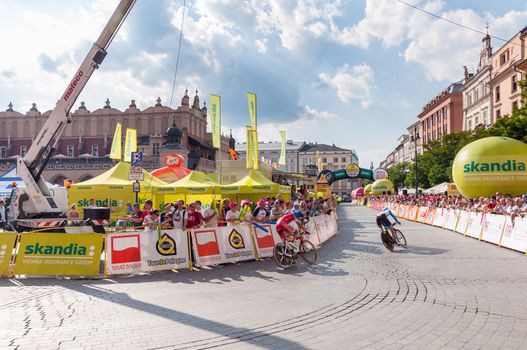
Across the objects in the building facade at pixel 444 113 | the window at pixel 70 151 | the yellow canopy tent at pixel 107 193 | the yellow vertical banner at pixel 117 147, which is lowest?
the yellow canopy tent at pixel 107 193

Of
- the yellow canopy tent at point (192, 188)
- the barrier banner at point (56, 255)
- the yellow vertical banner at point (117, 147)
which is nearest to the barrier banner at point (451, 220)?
the yellow canopy tent at point (192, 188)

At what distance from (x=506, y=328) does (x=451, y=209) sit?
18511 millimetres

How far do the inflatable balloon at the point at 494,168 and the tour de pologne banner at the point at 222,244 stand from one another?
1409cm

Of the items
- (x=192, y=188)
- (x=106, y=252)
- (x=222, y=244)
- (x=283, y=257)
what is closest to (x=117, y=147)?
(x=192, y=188)

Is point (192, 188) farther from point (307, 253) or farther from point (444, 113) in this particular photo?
point (444, 113)

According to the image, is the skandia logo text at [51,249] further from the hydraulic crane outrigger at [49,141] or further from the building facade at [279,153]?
A: the building facade at [279,153]

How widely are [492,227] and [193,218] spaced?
37.2ft

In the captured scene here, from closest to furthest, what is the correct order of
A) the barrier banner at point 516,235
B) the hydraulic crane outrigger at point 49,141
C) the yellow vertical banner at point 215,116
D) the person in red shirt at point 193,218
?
the person in red shirt at point 193,218, the barrier banner at point 516,235, the hydraulic crane outrigger at point 49,141, the yellow vertical banner at point 215,116

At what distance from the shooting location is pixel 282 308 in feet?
24.0

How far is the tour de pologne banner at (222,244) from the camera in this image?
467 inches

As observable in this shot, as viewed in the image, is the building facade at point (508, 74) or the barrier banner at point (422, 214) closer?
the barrier banner at point (422, 214)

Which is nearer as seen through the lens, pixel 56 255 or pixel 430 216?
pixel 56 255

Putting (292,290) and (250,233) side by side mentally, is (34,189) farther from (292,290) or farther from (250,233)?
(292,290)

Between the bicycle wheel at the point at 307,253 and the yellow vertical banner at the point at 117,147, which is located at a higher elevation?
the yellow vertical banner at the point at 117,147
